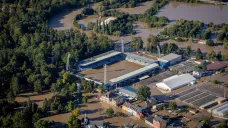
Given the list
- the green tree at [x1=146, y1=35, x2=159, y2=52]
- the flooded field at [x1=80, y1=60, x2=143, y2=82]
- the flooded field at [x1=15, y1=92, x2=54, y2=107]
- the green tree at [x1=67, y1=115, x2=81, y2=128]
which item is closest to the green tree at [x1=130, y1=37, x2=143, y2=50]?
the green tree at [x1=146, y1=35, x2=159, y2=52]

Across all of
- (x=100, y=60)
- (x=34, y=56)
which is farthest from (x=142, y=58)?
(x=34, y=56)

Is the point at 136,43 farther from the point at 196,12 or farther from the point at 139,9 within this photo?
the point at 196,12

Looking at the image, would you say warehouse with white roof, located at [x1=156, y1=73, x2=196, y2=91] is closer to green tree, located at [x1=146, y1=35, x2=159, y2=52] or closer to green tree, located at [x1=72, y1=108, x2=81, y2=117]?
green tree, located at [x1=146, y1=35, x2=159, y2=52]

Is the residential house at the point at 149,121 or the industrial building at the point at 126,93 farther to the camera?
the industrial building at the point at 126,93

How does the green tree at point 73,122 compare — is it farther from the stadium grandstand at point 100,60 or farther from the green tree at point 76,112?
the stadium grandstand at point 100,60

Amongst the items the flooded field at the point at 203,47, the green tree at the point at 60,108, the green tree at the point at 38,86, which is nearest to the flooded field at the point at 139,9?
the flooded field at the point at 203,47
